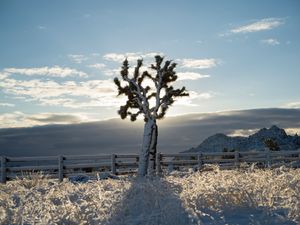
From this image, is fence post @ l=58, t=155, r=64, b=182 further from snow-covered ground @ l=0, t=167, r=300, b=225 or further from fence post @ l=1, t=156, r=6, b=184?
snow-covered ground @ l=0, t=167, r=300, b=225

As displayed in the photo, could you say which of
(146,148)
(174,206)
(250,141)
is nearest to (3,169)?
(146,148)

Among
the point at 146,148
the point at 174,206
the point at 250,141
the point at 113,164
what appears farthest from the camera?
the point at 250,141

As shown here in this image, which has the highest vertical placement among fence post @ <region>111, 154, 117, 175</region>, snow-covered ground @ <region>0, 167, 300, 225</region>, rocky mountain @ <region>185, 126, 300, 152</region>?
snow-covered ground @ <region>0, 167, 300, 225</region>

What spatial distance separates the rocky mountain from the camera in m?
59.9

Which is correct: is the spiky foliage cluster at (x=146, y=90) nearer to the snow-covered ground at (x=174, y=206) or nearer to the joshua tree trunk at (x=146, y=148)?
the joshua tree trunk at (x=146, y=148)

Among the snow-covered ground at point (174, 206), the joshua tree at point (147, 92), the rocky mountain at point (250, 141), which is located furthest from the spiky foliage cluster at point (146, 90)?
the rocky mountain at point (250, 141)

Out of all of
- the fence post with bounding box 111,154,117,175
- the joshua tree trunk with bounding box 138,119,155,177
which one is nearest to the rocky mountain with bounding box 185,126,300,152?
the fence post with bounding box 111,154,117,175

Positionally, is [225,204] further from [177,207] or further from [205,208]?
[177,207]

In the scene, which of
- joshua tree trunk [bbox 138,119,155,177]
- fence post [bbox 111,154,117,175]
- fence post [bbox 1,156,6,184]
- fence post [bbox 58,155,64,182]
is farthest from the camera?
fence post [bbox 111,154,117,175]

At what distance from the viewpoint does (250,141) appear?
62.7m

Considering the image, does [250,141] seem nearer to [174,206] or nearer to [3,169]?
[3,169]

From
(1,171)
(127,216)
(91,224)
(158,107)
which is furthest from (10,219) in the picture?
(1,171)

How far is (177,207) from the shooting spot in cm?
439

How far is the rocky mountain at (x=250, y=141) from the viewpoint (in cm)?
5991
